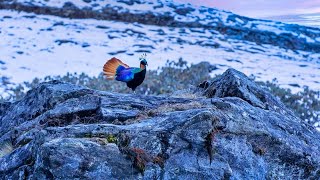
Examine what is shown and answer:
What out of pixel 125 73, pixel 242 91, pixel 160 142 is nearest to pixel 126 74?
pixel 125 73

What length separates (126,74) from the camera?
7.01m

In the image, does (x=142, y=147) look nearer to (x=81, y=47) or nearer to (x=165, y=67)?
(x=165, y=67)

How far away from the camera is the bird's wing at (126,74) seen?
23.0 feet

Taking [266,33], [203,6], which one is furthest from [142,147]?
[203,6]

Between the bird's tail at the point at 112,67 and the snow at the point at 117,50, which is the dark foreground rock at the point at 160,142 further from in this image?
the snow at the point at 117,50

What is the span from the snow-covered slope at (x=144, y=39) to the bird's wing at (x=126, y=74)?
10612 millimetres

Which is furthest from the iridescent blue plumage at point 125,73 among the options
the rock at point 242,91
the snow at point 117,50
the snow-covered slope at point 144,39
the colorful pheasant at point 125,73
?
the snow-covered slope at point 144,39

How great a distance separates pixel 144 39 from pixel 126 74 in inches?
766

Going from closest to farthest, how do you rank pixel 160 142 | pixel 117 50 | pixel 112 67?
1. pixel 160 142
2. pixel 112 67
3. pixel 117 50

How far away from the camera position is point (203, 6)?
3684cm

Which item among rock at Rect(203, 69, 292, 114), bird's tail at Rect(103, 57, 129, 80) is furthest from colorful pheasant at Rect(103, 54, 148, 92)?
rock at Rect(203, 69, 292, 114)

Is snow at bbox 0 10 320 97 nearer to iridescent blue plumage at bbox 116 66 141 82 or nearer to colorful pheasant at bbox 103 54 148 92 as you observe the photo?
colorful pheasant at bbox 103 54 148 92

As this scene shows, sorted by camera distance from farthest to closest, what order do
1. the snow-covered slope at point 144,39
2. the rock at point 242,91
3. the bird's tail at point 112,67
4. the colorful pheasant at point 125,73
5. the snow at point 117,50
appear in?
the snow-covered slope at point 144,39 < the snow at point 117,50 < the bird's tail at point 112,67 < the colorful pheasant at point 125,73 < the rock at point 242,91

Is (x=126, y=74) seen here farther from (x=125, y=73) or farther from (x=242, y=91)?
(x=242, y=91)
